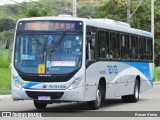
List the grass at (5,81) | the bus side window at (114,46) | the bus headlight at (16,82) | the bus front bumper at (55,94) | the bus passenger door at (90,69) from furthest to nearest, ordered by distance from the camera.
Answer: the grass at (5,81) < the bus side window at (114,46) < the bus passenger door at (90,69) < the bus headlight at (16,82) < the bus front bumper at (55,94)

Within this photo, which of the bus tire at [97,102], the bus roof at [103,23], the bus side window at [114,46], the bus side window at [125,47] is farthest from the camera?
the bus side window at [125,47]

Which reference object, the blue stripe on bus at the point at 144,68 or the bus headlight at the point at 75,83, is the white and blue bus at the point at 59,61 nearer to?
the bus headlight at the point at 75,83

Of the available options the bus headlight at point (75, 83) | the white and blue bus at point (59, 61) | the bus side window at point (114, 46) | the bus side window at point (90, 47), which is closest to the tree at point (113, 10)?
the bus side window at point (114, 46)

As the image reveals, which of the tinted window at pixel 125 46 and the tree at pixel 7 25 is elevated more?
the tree at pixel 7 25

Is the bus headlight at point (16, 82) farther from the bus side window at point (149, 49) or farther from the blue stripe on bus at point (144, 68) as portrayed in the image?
the bus side window at point (149, 49)

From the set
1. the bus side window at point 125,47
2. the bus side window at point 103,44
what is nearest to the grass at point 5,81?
the bus side window at point 125,47

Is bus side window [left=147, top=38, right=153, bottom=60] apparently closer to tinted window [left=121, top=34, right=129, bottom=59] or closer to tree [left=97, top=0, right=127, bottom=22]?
tinted window [left=121, top=34, right=129, bottom=59]

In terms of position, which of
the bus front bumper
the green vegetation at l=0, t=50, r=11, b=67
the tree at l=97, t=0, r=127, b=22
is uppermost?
the tree at l=97, t=0, r=127, b=22

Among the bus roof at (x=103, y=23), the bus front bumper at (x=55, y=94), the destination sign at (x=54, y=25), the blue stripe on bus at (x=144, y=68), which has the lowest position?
the bus front bumper at (x=55, y=94)

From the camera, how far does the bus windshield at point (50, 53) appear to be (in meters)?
18.0

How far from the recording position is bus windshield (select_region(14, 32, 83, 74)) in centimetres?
1797

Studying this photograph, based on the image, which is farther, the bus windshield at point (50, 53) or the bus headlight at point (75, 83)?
the bus windshield at point (50, 53)

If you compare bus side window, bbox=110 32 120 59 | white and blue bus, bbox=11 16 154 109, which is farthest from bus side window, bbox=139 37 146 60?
white and blue bus, bbox=11 16 154 109

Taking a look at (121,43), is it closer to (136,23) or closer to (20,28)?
(20,28)
